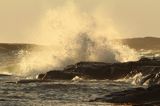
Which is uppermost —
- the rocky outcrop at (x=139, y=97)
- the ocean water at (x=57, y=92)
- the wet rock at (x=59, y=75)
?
the wet rock at (x=59, y=75)

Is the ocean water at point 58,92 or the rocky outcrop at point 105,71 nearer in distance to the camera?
the ocean water at point 58,92

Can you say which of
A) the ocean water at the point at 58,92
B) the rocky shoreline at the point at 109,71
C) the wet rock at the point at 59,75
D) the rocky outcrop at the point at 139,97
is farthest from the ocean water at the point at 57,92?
the wet rock at the point at 59,75

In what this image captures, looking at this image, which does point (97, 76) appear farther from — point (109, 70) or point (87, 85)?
point (87, 85)

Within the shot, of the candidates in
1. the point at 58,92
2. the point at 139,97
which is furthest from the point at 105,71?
the point at 139,97

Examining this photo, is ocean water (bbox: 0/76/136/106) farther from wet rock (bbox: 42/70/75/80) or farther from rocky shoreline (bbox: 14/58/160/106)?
wet rock (bbox: 42/70/75/80)

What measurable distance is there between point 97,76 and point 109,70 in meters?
0.97

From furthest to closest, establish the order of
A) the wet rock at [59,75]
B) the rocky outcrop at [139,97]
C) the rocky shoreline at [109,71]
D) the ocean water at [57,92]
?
the wet rock at [59,75] < the rocky shoreline at [109,71] < the ocean water at [57,92] < the rocky outcrop at [139,97]

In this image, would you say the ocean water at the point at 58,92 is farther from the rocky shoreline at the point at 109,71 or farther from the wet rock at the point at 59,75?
the wet rock at the point at 59,75

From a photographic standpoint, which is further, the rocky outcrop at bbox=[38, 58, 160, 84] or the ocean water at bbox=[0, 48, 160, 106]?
the rocky outcrop at bbox=[38, 58, 160, 84]

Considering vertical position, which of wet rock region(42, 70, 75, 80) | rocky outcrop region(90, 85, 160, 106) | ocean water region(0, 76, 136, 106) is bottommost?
rocky outcrop region(90, 85, 160, 106)

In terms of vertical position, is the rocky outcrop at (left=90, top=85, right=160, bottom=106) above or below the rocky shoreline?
below

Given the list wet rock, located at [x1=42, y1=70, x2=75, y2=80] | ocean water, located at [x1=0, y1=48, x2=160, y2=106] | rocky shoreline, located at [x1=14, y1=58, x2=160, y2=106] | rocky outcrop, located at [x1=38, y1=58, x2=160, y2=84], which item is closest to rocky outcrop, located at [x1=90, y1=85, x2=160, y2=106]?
ocean water, located at [x1=0, y1=48, x2=160, y2=106]

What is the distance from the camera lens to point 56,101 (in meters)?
33.1

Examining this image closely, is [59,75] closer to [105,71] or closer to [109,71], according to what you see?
[105,71]
